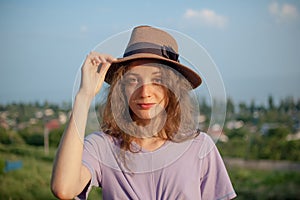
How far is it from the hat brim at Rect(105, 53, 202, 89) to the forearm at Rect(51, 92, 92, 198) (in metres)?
0.09

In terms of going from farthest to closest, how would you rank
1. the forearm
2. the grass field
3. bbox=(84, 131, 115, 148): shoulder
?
the grass field
bbox=(84, 131, 115, 148): shoulder
the forearm

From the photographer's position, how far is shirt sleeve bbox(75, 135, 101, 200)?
2.84 ft

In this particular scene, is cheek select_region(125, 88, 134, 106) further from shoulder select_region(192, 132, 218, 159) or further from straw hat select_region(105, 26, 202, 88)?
shoulder select_region(192, 132, 218, 159)

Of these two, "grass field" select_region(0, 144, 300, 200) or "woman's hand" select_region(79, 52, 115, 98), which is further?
"grass field" select_region(0, 144, 300, 200)

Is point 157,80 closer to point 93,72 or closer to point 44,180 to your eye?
point 93,72

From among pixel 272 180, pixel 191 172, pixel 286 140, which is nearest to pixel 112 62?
pixel 191 172

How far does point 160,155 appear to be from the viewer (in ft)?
2.93

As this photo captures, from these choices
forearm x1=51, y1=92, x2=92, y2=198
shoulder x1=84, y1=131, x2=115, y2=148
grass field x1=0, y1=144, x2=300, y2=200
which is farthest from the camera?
grass field x1=0, y1=144, x2=300, y2=200

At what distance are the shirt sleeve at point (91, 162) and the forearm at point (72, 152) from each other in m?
0.06

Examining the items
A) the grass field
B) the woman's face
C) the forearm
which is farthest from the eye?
the grass field

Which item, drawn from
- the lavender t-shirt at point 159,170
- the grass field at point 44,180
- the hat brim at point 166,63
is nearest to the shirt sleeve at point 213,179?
the lavender t-shirt at point 159,170

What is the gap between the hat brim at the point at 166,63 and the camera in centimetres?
84

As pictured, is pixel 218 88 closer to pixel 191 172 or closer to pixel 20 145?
pixel 191 172

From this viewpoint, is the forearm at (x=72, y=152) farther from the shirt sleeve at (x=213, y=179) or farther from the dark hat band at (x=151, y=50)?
the shirt sleeve at (x=213, y=179)
